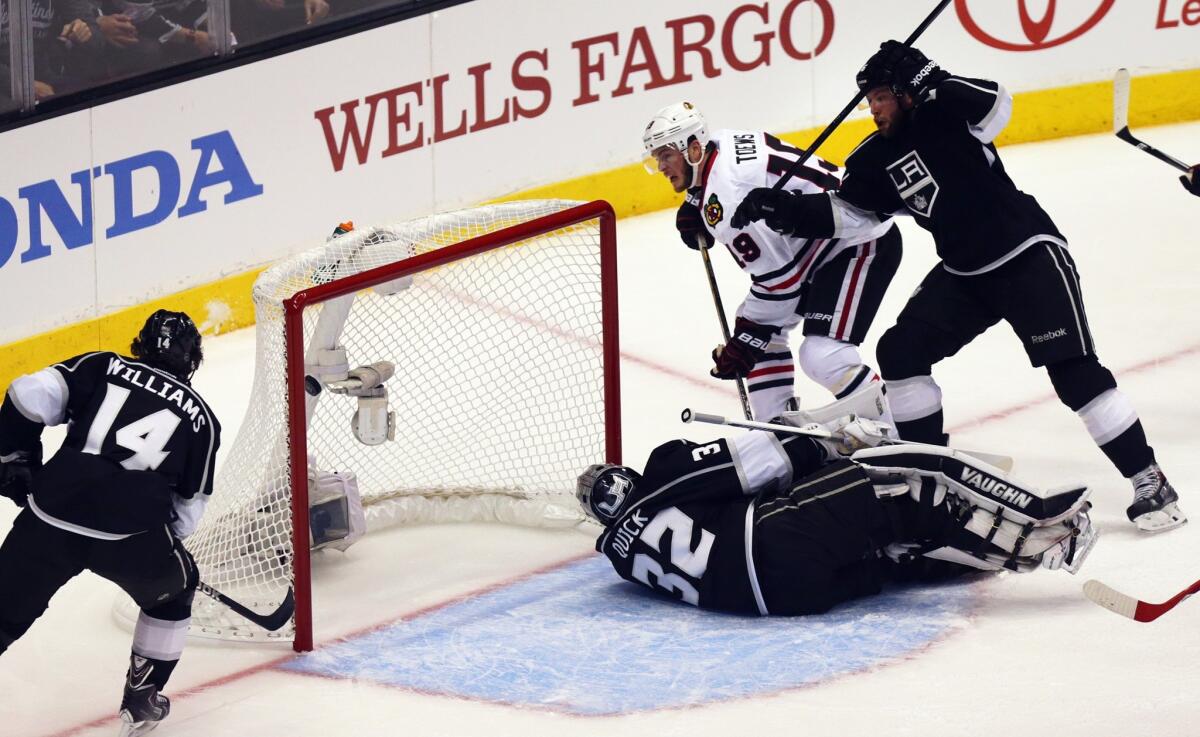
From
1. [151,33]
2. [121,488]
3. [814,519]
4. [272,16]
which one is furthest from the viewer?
[272,16]

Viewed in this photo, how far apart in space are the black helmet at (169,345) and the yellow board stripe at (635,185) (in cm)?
220

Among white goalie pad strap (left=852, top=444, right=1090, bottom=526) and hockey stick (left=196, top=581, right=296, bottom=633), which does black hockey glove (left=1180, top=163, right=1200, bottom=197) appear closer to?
white goalie pad strap (left=852, top=444, right=1090, bottom=526)

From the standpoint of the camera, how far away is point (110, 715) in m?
3.88

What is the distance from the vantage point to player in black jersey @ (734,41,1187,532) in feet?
14.4

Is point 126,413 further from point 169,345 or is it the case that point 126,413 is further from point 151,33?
point 151,33

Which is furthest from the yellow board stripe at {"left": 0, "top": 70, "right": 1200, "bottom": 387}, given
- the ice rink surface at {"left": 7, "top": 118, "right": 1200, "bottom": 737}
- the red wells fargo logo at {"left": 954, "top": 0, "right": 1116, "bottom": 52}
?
the ice rink surface at {"left": 7, "top": 118, "right": 1200, "bottom": 737}

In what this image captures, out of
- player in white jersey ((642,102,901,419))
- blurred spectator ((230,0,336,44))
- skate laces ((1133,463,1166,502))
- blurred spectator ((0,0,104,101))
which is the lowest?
skate laces ((1133,463,1166,502))

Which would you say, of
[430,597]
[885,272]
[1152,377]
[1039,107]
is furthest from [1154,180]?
[430,597]

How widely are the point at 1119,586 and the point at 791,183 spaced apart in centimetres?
121

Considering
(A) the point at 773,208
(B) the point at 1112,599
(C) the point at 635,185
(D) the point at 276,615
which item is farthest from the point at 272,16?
(B) the point at 1112,599

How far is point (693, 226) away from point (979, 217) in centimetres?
72

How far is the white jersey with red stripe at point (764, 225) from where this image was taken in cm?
458

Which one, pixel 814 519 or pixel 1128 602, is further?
pixel 814 519

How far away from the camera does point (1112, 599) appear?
3818mm
